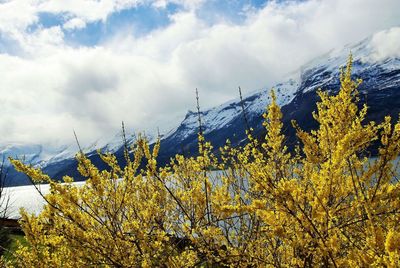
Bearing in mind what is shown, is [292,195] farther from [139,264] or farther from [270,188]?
[139,264]

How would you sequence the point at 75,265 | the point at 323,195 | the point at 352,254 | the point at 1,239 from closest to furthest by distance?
the point at 352,254, the point at 323,195, the point at 75,265, the point at 1,239

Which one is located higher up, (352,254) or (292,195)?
(292,195)

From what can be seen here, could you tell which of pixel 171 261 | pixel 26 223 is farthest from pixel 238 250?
pixel 26 223

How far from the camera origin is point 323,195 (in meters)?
3.14

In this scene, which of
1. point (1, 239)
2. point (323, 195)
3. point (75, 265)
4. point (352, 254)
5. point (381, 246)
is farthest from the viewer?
point (1, 239)

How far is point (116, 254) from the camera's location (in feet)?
14.1

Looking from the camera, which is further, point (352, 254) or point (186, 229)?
point (186, 229)

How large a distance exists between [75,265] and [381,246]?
3701 mm

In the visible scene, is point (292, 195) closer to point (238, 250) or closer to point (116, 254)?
point (238, 250)

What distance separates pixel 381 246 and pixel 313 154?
2658mm

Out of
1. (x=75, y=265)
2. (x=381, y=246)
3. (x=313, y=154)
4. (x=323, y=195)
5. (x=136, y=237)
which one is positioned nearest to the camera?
(x=381, y=246)

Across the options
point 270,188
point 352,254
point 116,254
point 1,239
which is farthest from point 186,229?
point 1,239

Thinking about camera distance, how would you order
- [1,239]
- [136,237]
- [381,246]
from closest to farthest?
[381,246], [136,237], [1,239]

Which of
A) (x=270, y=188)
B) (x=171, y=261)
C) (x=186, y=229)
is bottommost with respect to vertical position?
(x=171, y=261)
